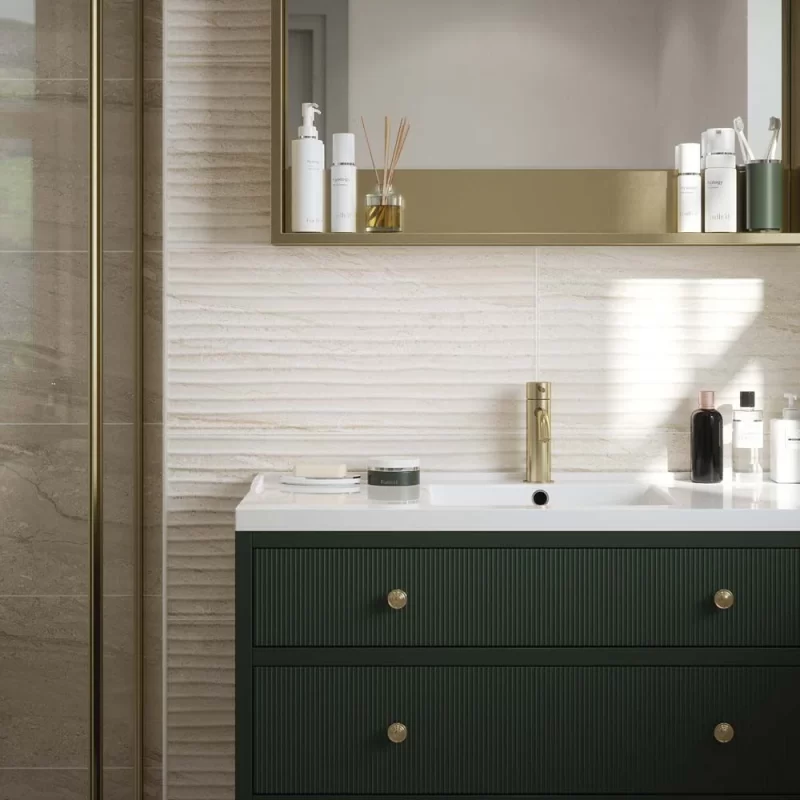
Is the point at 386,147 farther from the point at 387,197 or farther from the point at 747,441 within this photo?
the point at 747,441

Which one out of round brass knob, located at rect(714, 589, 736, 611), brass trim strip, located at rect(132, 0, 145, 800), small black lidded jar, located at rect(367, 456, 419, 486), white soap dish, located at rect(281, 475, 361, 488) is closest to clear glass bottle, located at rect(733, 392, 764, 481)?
round brass knob, located at rect(714, 589, 736, 611)

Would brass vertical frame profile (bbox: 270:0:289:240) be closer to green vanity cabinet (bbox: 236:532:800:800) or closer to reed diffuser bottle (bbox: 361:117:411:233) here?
reed diffuser bottle (bbox: 361:117:411:233)

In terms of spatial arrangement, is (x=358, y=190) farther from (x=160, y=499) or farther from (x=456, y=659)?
(x=456, y=659)

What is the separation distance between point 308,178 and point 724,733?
123 centimetres

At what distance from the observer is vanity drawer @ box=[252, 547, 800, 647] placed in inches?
59.9

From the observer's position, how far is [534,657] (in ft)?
5.03

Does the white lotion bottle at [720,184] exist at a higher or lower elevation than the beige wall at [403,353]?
higher

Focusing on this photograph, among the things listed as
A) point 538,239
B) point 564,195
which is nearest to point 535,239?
point 538,239

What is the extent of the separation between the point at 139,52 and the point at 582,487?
123 centimetres

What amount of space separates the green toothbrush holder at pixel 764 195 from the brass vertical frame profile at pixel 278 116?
916mm

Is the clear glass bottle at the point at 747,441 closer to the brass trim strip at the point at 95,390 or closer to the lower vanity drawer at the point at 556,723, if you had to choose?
the lower vanity drawer at the point at 556,723

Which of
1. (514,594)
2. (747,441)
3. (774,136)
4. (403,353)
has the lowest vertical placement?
(514,594)

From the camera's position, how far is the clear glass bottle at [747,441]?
1851 mm

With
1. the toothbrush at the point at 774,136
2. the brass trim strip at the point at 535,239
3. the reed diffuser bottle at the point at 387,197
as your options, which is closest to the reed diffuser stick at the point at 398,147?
the reed diffuser bottle at the point at 387,197
